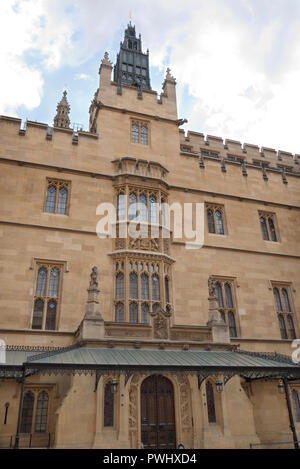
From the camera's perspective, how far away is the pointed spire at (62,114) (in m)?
36.6

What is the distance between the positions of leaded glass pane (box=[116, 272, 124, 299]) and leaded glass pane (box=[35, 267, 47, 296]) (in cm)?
315

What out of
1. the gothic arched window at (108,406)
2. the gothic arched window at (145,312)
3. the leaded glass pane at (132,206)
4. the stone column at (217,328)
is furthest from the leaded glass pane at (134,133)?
the gothic arched window at (108,406)

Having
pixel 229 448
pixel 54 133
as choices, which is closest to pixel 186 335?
pixel 229 448

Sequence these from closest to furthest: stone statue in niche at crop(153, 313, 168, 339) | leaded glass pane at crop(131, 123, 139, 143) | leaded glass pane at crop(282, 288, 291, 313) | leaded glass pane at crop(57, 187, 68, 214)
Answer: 1. stone statue in niche at crop(153, 313, 168, 339)
2. leaded glass pane at crop(57, 187, 68, 214)
3. leaded glass pane at crop(282, 288, 291, 313)
4. leaded glass pane at crop(131, 123, 139, 143)

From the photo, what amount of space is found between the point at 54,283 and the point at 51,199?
4165mm

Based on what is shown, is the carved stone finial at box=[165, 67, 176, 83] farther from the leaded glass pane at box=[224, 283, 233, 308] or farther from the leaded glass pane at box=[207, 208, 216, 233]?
the leaded glass pane at box=[224, 283, 233, 308]

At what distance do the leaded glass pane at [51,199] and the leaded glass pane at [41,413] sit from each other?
26.2 ft

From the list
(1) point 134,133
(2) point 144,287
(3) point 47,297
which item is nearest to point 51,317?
(3) point 47,297

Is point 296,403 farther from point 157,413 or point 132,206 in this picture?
point 132,206

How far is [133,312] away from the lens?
53.3 ft

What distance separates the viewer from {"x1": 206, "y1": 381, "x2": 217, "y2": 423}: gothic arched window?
13.8m

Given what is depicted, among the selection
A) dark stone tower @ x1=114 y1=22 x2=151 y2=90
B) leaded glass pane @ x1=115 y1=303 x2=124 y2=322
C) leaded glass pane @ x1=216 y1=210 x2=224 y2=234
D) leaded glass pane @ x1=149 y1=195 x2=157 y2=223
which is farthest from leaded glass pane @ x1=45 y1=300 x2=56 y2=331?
dark stone tower @ x1=114 y1=22 x2=151 y2=90

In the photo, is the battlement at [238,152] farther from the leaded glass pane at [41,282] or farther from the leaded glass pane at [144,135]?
the leaded glass pane at [41,282]

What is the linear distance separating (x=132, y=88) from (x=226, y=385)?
1655 centimetres
